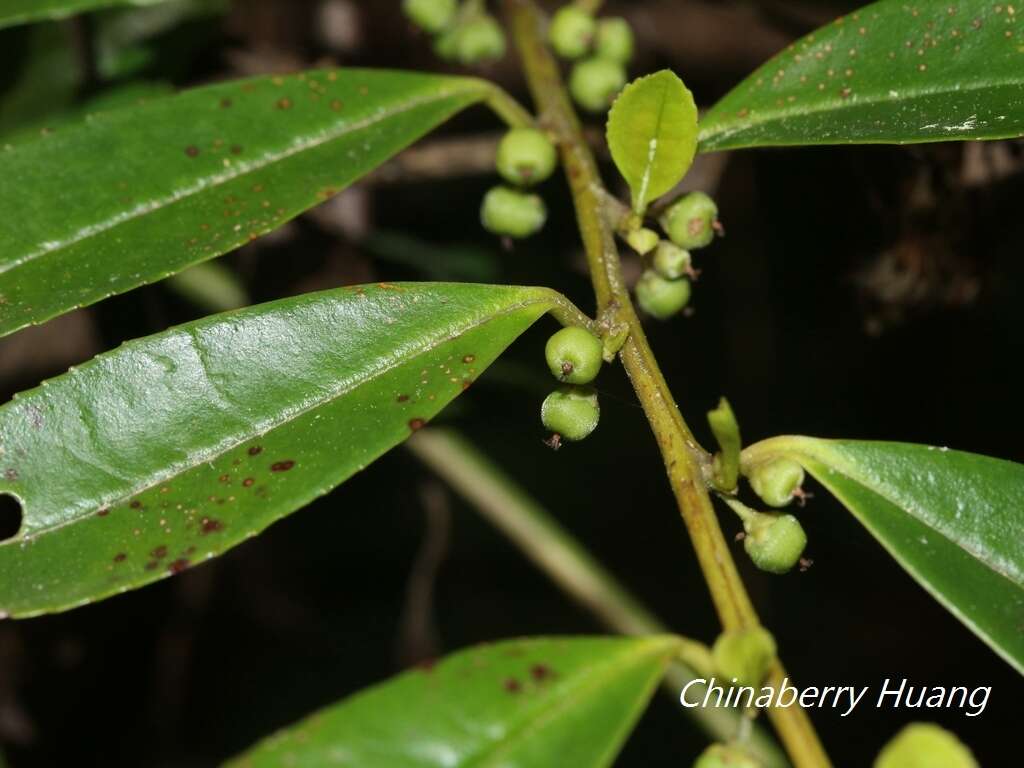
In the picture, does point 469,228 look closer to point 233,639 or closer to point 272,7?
point 272,7

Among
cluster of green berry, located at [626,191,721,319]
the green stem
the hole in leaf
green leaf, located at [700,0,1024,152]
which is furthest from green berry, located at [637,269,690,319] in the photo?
the hole in leaf

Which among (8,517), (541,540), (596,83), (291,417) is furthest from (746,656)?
(8,517)

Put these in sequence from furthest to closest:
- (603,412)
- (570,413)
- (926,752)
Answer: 1. (603,412)
2. (570,413)
3. (926,752)

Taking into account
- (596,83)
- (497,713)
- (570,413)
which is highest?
(596,83)

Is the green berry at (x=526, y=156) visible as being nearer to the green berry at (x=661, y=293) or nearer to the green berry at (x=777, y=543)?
the green berry at (x=661, y=293)

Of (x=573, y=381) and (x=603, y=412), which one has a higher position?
(x=573, y=381)

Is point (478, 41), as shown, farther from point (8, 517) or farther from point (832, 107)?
point (8, 517)

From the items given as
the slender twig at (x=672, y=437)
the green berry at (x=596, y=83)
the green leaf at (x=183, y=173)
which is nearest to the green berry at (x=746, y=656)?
the slender twig at (x=672, y=437)

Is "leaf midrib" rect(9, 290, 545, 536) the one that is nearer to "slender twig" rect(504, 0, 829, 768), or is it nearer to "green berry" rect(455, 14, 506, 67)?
"slender twig" rect(504, 0, 829, 768)
